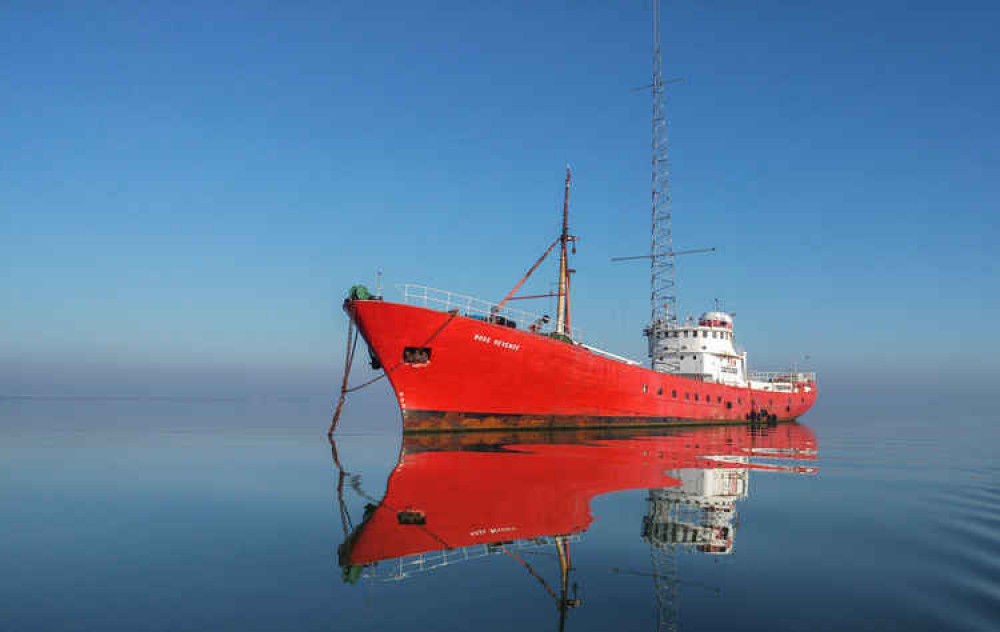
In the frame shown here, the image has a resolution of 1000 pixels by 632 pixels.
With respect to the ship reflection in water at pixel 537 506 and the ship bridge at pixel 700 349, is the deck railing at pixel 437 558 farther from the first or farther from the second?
the ship bridge at pixel 700 349

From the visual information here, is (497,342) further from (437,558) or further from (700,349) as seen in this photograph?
(700,349)

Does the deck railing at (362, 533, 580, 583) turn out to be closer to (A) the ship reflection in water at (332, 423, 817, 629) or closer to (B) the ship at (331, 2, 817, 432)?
(A) the ship reflection in water at (332, 423, 817, 629)

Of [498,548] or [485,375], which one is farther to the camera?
[485,375]

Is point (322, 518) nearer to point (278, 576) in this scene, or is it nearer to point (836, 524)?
point (278, 576)

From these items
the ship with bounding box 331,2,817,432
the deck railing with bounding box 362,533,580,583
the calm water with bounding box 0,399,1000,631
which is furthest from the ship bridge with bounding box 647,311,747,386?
the deck railing with bounding box 362,533,580,583

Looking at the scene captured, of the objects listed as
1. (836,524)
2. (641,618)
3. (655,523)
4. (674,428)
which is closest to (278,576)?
(641,618)

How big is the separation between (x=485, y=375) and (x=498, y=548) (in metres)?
20.3

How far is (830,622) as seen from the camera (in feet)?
19.6

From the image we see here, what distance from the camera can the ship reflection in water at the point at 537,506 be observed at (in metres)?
8.06

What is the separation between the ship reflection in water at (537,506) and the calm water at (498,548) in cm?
6

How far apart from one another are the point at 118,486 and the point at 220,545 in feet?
28.0

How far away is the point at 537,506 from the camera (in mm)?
11703

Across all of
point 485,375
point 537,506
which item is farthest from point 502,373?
point 537,506

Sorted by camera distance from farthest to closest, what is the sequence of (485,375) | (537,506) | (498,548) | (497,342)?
(485,375), (497,342), (537,506), (498,548)
